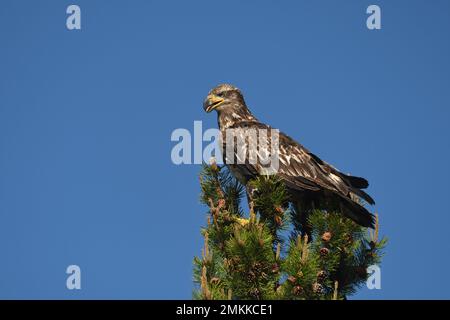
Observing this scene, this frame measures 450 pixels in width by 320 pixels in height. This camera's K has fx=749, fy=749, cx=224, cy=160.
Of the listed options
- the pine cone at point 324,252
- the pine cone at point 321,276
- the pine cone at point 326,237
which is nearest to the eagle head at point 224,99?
the pine cone at point 326,237

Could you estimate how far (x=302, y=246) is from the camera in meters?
7.63

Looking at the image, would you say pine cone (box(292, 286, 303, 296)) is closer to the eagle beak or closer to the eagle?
the eagle

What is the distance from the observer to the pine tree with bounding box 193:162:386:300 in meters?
7.44

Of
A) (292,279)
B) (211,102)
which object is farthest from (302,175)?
(292,279)

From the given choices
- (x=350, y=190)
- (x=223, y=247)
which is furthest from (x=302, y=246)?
→ (x=350, y=190)

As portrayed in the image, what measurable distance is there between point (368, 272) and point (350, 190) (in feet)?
4.48

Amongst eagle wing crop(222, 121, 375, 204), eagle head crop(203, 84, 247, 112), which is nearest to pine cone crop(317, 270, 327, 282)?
eagle wing crop(222, 121, 375, 204)

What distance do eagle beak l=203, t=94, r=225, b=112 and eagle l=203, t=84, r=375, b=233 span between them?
30 centimetres

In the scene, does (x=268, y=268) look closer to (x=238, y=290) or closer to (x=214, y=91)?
(x=238, y=290)

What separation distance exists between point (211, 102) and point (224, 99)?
10.0 inches

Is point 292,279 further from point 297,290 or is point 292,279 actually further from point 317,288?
point 317,288

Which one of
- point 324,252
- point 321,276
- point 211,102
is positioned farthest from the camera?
point 211,102

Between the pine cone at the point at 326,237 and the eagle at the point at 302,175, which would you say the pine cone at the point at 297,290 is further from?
the eagle at the point at 302,175

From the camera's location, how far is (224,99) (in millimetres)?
11859
